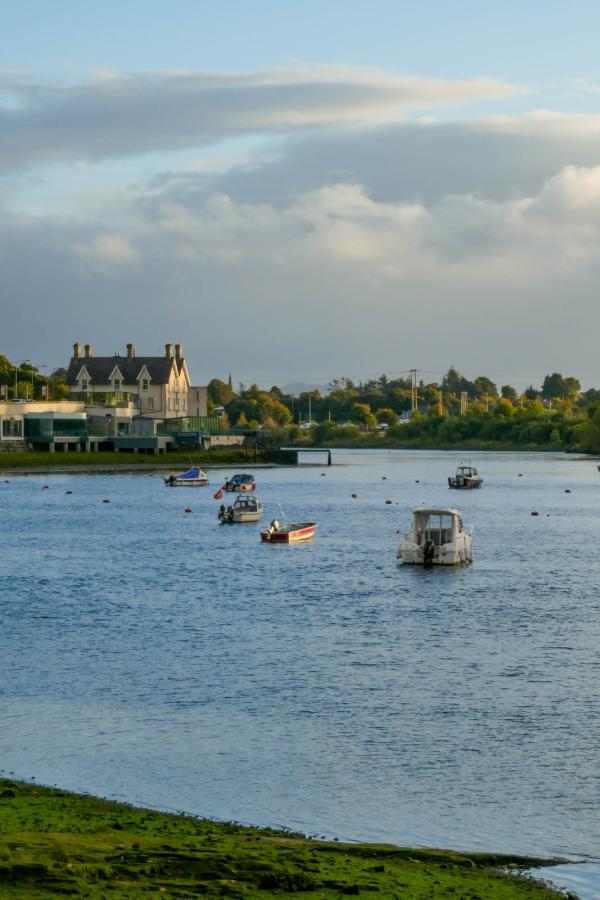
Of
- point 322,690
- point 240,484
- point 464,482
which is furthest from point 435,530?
point 464,482

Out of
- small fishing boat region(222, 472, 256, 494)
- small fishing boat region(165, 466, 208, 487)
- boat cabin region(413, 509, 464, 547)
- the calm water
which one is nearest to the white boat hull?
boat cabin region(413, 509, 464, 547)

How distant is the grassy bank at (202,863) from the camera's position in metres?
18.5

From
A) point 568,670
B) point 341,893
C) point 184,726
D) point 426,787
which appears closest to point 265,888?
point 341,893

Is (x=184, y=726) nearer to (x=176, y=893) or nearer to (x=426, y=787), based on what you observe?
(x=426, y=787)

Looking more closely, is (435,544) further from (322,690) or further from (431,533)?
(322,690)

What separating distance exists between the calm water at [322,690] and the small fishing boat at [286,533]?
594 cm

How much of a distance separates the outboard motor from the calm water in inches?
71.3

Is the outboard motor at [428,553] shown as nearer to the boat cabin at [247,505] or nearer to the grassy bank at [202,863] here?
the boat cabin at [247,505]

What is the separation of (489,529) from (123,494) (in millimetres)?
62742

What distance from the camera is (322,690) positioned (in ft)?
124

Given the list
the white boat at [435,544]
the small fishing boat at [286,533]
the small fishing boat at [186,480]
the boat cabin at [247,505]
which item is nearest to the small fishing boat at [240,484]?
Answer: the small fishing boat at [186,480]

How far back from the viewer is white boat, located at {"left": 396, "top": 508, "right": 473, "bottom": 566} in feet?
249

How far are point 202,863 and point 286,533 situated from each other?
237ft

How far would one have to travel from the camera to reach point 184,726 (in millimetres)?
33062
